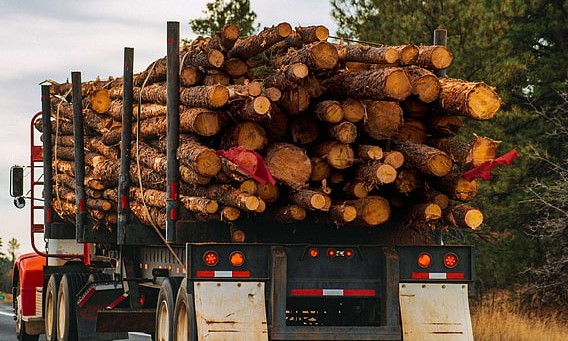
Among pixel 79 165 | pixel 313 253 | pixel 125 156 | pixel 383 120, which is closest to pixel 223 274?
pixel 313 253

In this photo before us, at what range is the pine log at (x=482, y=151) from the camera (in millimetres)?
11953

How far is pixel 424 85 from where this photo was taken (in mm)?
11914

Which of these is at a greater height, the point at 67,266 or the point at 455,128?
the point at 455,128

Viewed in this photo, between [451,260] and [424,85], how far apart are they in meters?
1.76

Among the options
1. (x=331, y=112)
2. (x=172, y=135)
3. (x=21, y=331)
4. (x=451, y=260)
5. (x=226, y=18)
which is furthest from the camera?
(x=226, y=18)

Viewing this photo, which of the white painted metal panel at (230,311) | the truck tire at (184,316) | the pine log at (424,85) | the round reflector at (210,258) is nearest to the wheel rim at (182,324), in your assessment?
the truck tire at (184,316)

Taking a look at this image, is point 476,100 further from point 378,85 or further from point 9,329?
point 9,329

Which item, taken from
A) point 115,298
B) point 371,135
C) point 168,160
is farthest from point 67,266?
point 371,135

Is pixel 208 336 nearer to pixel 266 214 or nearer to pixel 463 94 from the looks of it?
pixel 266 214

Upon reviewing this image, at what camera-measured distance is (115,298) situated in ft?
54.1

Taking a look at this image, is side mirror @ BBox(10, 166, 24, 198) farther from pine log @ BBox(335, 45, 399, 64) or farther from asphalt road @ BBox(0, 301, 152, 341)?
pine log @ BBox(335, 45, 399, 64)

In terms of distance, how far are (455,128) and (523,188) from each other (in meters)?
13.6

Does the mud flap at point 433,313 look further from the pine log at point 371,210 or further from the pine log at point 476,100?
the pine log at point 476,100

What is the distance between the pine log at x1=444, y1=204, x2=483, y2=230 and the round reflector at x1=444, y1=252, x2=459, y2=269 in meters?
0.43
